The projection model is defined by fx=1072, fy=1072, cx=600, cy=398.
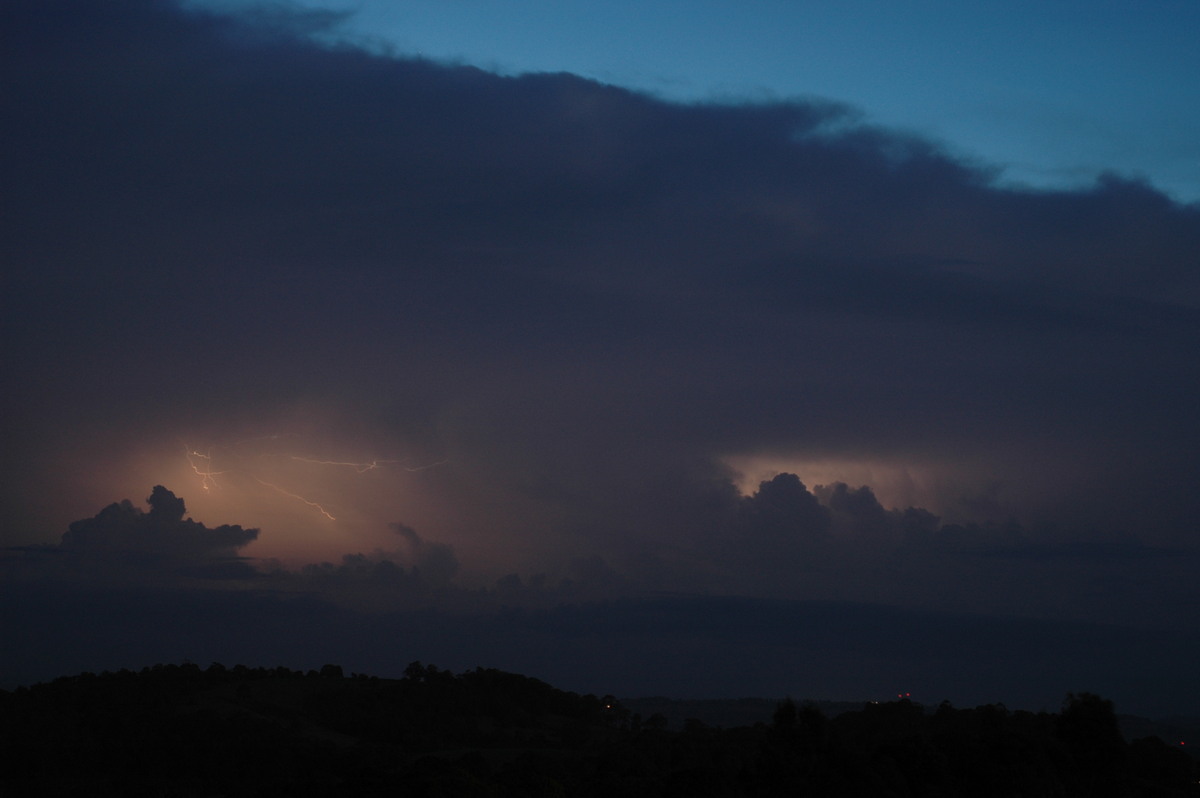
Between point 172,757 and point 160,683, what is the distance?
75.1 feet

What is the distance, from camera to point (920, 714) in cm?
10512

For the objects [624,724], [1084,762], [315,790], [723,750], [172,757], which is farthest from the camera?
[624,724]

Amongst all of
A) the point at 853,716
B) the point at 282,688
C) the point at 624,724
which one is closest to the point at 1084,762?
the point at 853,716

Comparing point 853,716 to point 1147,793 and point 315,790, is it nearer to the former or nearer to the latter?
point 1147,793

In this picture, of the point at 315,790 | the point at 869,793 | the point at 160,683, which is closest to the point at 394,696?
the point at 160,683

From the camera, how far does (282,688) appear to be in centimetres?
12025

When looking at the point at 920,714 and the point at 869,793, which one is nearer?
the point at 869,793

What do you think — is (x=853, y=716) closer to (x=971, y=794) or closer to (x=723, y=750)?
(x=723, y=750)

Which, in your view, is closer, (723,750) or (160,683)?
(723,750)

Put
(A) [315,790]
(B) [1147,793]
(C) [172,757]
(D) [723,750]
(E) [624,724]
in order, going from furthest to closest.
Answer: (E) [624,724] < (C) [172,757] < (D) [723,750] < (B) [1147,793] < (A) [315,790]

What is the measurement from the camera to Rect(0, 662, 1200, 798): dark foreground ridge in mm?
58219

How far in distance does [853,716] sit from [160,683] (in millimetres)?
70860

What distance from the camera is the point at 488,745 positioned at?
359 feet

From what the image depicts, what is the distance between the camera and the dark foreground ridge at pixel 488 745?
58219 millimetres
